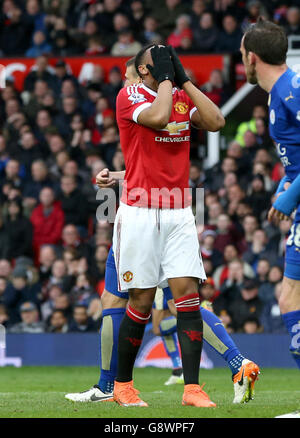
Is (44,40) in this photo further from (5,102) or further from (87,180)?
(87,180)

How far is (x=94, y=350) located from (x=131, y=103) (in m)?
7.24

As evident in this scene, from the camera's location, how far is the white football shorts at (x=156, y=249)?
638cm

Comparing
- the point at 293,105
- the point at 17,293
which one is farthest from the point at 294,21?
the point at 293,105

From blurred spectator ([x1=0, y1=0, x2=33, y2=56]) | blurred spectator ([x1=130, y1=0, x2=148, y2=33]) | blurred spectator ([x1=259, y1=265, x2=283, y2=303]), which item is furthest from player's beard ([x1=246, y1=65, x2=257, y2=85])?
blurred spectator ([x1=0, y1=0, x2=33, y2=56])

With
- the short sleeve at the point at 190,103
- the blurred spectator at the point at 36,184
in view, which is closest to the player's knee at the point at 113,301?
the short sleeve at the point at 190,103

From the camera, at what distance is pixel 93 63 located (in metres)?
17.4

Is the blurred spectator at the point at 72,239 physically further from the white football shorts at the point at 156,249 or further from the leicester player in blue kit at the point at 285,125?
the leicester player in blue kit at the point at 285,125

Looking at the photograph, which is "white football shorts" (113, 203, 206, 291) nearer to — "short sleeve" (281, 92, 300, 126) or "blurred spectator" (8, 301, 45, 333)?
"short sleeve" (281, 92, 300, 126)

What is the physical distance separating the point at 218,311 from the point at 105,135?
14.2ft

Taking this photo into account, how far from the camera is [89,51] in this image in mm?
17844

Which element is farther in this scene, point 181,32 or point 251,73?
point 181,32

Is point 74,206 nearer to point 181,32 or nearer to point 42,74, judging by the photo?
point 42,74

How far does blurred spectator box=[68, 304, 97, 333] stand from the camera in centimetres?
1347
